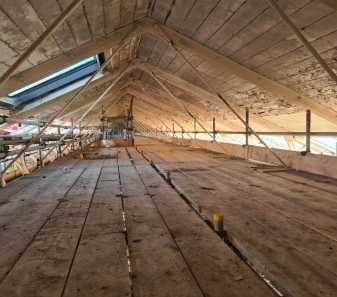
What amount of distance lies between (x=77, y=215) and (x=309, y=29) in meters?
3.30

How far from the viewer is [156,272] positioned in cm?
132

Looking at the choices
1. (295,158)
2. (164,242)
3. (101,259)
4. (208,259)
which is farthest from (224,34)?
(101,259)

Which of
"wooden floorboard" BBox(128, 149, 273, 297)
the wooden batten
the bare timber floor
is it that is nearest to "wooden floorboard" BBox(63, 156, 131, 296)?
the bare timber floor

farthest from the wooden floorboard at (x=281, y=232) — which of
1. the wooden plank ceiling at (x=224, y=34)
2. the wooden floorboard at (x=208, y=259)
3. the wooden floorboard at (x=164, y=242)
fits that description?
the wooden plank ceiling at (x=224, y=34)

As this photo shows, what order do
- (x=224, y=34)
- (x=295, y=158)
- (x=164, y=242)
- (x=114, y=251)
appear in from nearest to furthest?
1. (x=114, y=251)
2. (x=164, y=242)
3. (x=224, y=34)
4. (x=295, y=158)

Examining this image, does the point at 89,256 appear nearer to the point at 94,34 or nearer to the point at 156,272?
the point at 156,272

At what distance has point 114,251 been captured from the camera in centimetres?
157

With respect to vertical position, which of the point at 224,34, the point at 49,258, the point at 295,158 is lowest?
the point at 49,258

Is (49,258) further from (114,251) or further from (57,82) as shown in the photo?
(57,82)

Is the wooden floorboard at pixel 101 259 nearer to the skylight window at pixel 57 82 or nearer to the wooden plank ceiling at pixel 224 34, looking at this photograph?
the wooden plank ceiling at pixel 224 34

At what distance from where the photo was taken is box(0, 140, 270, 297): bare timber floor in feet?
3.93

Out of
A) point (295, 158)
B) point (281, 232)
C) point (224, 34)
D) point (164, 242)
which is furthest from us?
point (295, 158)

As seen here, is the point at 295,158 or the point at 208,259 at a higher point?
the point at 295,158

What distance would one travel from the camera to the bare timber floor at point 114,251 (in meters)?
1.20
